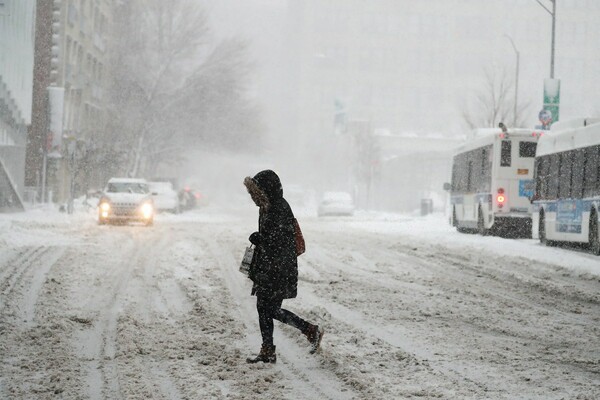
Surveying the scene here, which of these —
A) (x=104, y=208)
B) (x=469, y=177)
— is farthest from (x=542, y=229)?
(x=104, y=208)

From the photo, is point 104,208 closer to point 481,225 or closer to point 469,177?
point 469,177

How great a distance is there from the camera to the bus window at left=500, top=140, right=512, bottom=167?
83.9ft

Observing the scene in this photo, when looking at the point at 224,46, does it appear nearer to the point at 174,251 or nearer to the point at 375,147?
the point at 375,147

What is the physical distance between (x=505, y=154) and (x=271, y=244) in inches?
761

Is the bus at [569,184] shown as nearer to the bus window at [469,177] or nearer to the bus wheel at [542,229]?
the bus wheel at [542,229]

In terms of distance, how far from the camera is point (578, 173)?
68.2 feet

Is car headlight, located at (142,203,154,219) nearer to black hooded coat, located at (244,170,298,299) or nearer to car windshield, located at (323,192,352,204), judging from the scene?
car windshield, located at (323,192,352,204)

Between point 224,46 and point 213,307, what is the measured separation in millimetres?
44194

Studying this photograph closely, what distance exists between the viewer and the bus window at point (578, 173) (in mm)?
20516

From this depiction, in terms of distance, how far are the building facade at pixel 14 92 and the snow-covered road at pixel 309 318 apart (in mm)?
16119

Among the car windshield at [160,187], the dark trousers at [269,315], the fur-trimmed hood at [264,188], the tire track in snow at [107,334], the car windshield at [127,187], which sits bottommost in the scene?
the tire track in snow at [107,334]

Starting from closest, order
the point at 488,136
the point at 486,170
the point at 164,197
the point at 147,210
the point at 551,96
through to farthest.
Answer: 1. the point at 486,170
2. the point at 488,136
3. the point at 147,210
4. the point at 551,96
5. the point at 164,197

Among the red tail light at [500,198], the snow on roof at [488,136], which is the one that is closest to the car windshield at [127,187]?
the snow on roof at [488,136]


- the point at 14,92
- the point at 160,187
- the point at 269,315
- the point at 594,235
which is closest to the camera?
the point at 269,315
